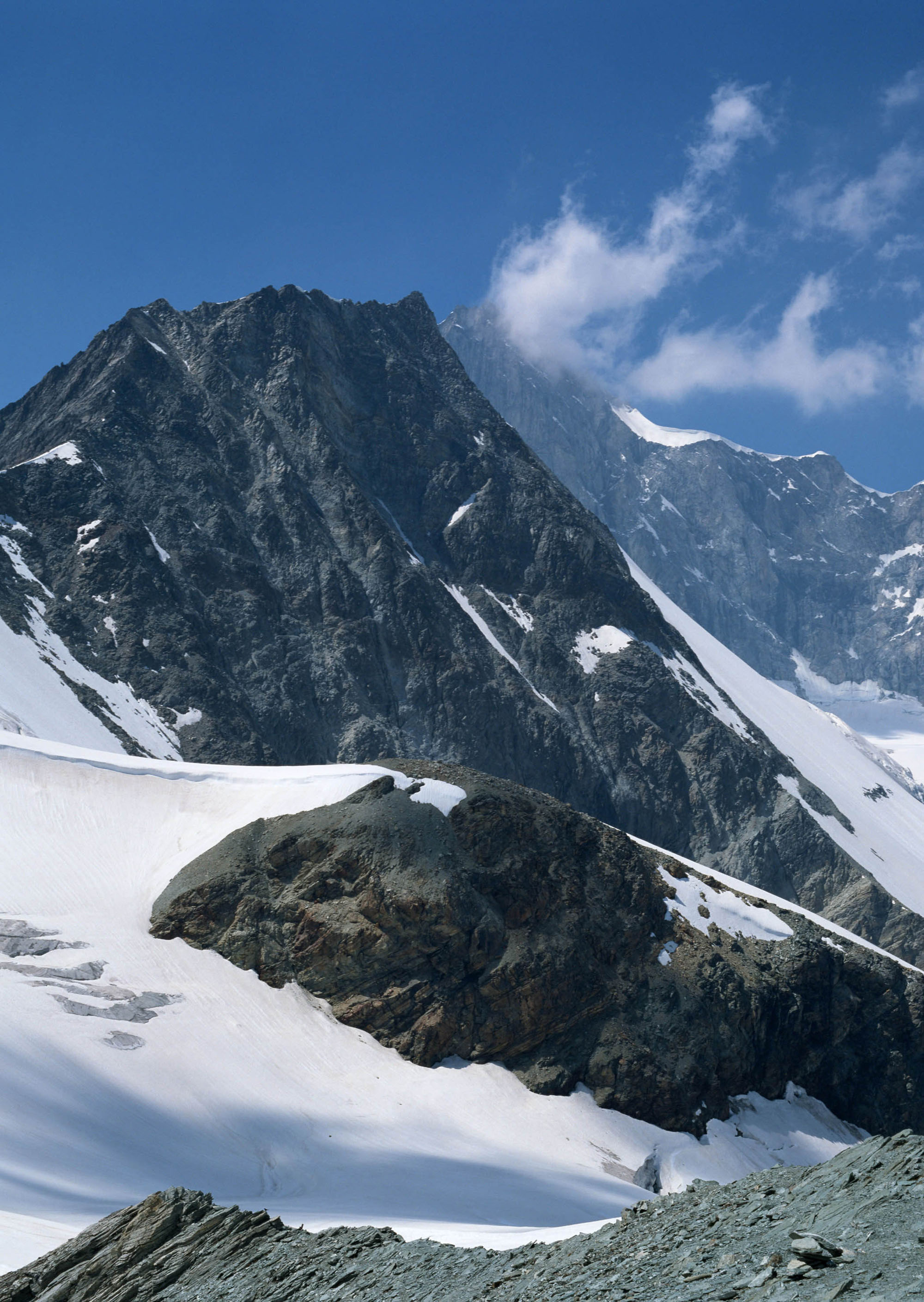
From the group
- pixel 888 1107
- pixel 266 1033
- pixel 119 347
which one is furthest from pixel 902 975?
pixel 119 347

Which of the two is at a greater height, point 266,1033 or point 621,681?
point 621,681

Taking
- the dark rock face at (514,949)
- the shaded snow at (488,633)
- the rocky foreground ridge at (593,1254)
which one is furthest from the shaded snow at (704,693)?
the rocky foreground ridge at (593,1254)

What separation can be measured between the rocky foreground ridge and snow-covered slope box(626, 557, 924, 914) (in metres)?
97.9

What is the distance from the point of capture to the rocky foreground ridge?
453 inches

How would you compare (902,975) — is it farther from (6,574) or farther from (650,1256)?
(6,574)

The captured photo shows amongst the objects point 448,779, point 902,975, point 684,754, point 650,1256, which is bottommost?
point 650,1256

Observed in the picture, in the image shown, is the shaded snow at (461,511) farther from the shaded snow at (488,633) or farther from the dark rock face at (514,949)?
the dark rock face at (514,949)

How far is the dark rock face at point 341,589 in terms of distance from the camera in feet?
305

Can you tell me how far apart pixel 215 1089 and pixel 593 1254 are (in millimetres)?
27005

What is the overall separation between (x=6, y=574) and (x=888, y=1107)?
70.6 metres

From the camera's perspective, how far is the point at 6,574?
291 feet

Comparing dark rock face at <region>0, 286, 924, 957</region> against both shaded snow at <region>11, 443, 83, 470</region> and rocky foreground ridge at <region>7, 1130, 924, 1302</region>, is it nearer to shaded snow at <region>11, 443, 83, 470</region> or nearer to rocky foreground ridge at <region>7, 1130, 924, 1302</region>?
shaded snow at <region>11, 443, 83, 470</region>

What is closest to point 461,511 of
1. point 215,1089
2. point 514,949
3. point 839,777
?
point 839,777

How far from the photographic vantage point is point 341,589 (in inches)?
4225
